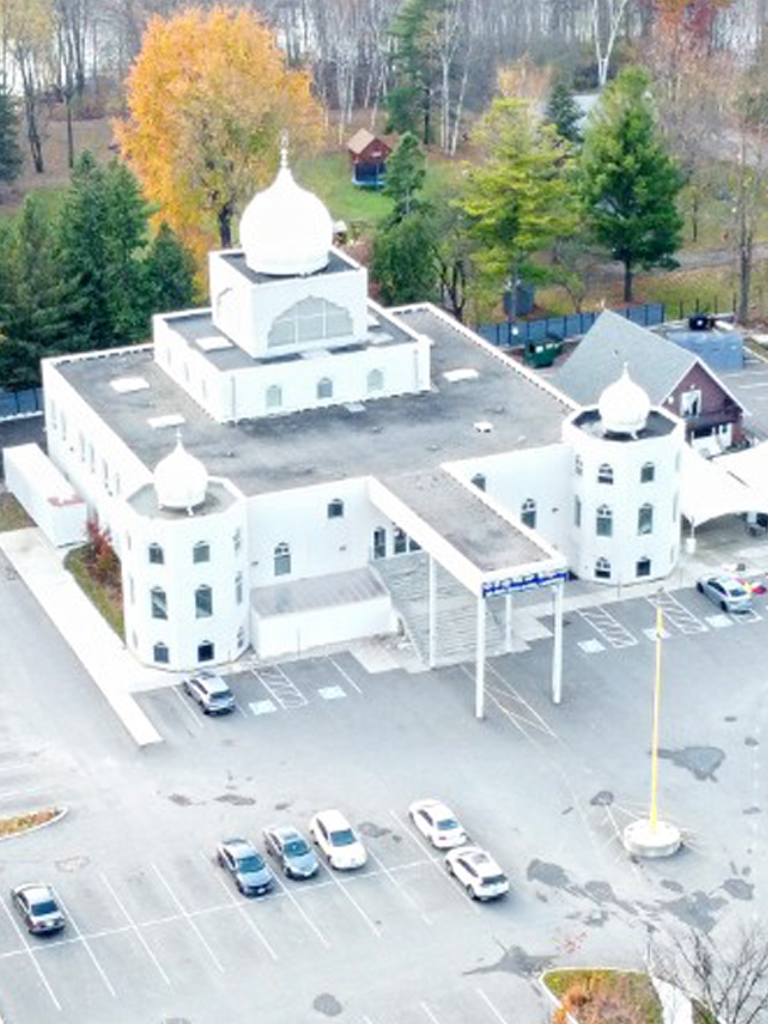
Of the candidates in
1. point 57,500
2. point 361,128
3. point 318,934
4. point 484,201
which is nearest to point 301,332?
point 57,500

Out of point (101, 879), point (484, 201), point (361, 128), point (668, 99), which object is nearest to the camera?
point (101, 879)

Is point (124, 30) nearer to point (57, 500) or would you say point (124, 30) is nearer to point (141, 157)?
point (141, 157)

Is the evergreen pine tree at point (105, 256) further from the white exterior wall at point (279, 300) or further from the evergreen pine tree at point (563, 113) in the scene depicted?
the evergreen pine tree at point (563, 113)

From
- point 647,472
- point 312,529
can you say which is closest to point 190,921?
point 312,529

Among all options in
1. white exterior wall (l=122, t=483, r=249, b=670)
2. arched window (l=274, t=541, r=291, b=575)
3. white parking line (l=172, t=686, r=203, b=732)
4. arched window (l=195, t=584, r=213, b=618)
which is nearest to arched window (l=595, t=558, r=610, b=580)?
arched window (l=274, t=541, r=291, b=575)

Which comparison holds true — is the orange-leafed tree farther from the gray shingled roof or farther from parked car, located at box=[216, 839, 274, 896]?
parked car, located at box=[216, 839, 274, 896]

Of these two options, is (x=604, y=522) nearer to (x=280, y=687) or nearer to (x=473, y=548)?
(x=473, y=548)
